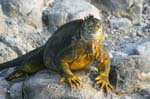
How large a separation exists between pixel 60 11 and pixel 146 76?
280 centimetres

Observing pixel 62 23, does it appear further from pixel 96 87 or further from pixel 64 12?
pixel 96 87

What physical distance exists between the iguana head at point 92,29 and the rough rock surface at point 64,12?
3.12 metres

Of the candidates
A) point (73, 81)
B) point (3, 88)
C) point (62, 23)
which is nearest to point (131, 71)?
point (73, 81)

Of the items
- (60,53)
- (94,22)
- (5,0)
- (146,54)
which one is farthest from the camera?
(5,0)

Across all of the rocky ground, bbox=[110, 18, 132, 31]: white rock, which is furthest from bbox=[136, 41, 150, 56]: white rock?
bbox=[110, 18, 132, 31]: white rock

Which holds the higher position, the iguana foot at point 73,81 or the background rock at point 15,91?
the iguana foot at point 73,81

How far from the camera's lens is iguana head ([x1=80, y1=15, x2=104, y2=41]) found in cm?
670

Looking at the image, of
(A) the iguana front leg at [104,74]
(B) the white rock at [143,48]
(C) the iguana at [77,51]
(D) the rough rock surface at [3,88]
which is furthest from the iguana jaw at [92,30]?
(B) the white rock at [143,48]

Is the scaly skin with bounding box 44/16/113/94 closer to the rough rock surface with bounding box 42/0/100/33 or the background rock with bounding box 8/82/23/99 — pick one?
the background rock with bounding box 8/82/23/99

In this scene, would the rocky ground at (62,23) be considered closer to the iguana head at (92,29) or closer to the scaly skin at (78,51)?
the scaly skin at (78,51)

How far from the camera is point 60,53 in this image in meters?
7.20

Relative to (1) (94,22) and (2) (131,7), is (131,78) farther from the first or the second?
(2) (131,7)

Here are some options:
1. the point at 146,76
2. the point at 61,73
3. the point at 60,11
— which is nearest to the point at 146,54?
the point at 146,76

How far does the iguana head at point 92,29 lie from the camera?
670 cm
